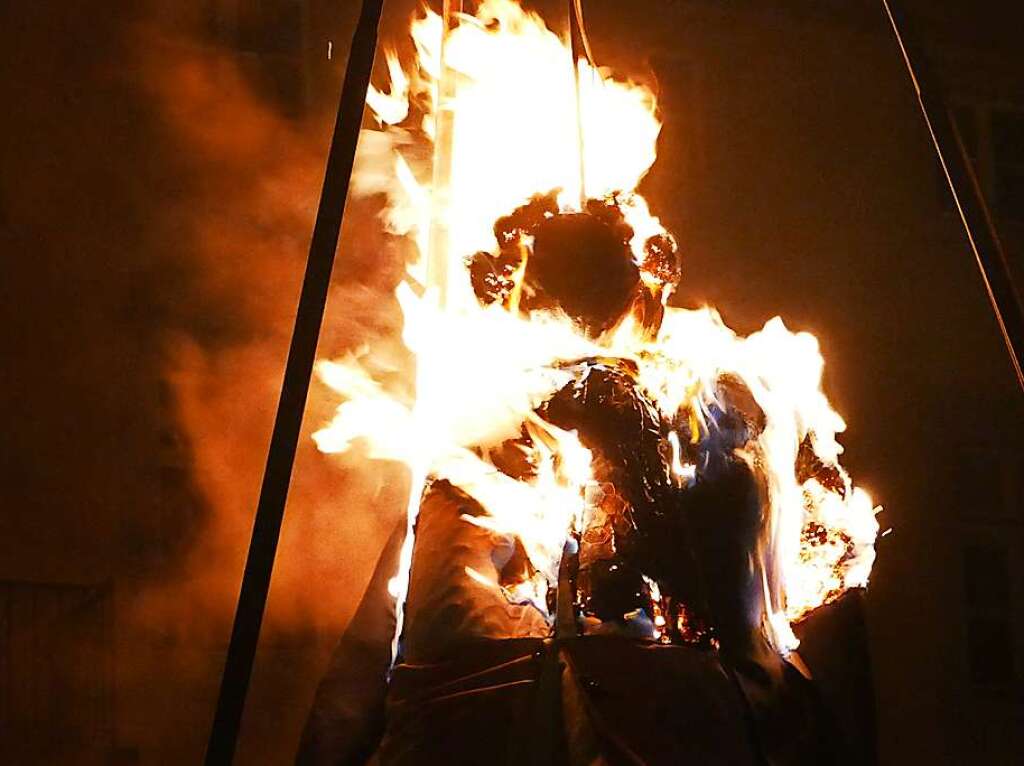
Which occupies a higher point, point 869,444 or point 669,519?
point 869,444

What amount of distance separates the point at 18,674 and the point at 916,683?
16.8 feet

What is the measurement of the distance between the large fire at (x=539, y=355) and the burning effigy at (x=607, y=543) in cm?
1

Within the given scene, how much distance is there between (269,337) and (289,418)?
412cm

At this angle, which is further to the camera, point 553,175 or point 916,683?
point 916,683

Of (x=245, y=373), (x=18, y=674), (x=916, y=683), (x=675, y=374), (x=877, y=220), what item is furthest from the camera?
(x=877, y=220)

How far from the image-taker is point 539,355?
3.67 meters

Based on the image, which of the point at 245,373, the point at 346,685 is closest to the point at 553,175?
the point at 245,373

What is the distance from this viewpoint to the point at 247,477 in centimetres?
671

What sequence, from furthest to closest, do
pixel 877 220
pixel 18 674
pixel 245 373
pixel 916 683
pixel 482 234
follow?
pixel 877 220 → pixel 916 683 → pixel 245 373 → pixel 18 674 → pixel 482 234

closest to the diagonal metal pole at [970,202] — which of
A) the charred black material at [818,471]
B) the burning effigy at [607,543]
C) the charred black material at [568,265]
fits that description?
the charred black material at [818,471]

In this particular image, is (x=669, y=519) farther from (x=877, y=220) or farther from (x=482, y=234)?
(x=877, y=220)

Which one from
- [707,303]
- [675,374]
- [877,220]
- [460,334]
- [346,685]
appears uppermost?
[877,220]

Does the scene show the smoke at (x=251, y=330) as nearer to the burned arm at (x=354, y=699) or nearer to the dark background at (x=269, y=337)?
the dark background at (x=269, y=337)

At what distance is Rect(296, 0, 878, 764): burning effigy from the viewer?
2973mm
